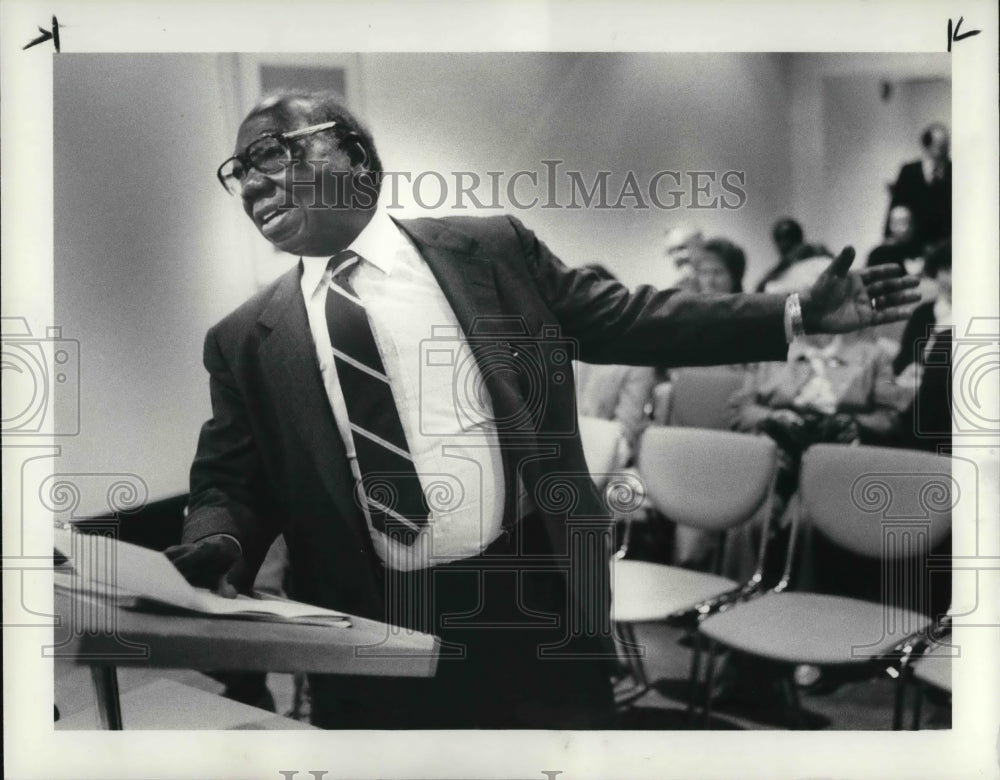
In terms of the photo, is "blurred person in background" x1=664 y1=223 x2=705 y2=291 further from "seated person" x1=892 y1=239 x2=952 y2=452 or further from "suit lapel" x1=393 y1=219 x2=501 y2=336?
"seated person" x1=892 y1=239 x2=952 y2=452

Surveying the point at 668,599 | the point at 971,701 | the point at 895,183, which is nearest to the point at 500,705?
the point at 668,599

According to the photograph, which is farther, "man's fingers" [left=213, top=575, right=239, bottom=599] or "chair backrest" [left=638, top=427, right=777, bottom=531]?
"chair backrest" [left=638, top=427, right=777, bottom=531]

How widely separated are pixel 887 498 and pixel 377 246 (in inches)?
55.9

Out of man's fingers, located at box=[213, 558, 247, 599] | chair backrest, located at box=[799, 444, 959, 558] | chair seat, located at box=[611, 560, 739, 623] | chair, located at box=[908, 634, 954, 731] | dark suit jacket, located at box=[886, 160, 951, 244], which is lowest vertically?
chair, located at box=[908, 634, 954, 731]

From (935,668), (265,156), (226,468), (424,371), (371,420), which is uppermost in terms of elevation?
(265,156)

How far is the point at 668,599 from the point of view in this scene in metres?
2.43

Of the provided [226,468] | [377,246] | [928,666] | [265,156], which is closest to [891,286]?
[928,666]

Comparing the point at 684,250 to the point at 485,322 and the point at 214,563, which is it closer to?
the point at 485,322

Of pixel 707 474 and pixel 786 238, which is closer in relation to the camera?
pixel 786 238

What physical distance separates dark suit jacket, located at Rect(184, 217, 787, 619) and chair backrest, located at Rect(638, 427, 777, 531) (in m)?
0.23

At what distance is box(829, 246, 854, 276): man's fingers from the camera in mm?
2314

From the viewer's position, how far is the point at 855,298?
233 centimetres

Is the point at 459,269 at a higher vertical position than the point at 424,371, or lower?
higher

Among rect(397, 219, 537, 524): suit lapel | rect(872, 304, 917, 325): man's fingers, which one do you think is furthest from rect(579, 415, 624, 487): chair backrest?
rect(872, 304, 917, 325): man's fingers
